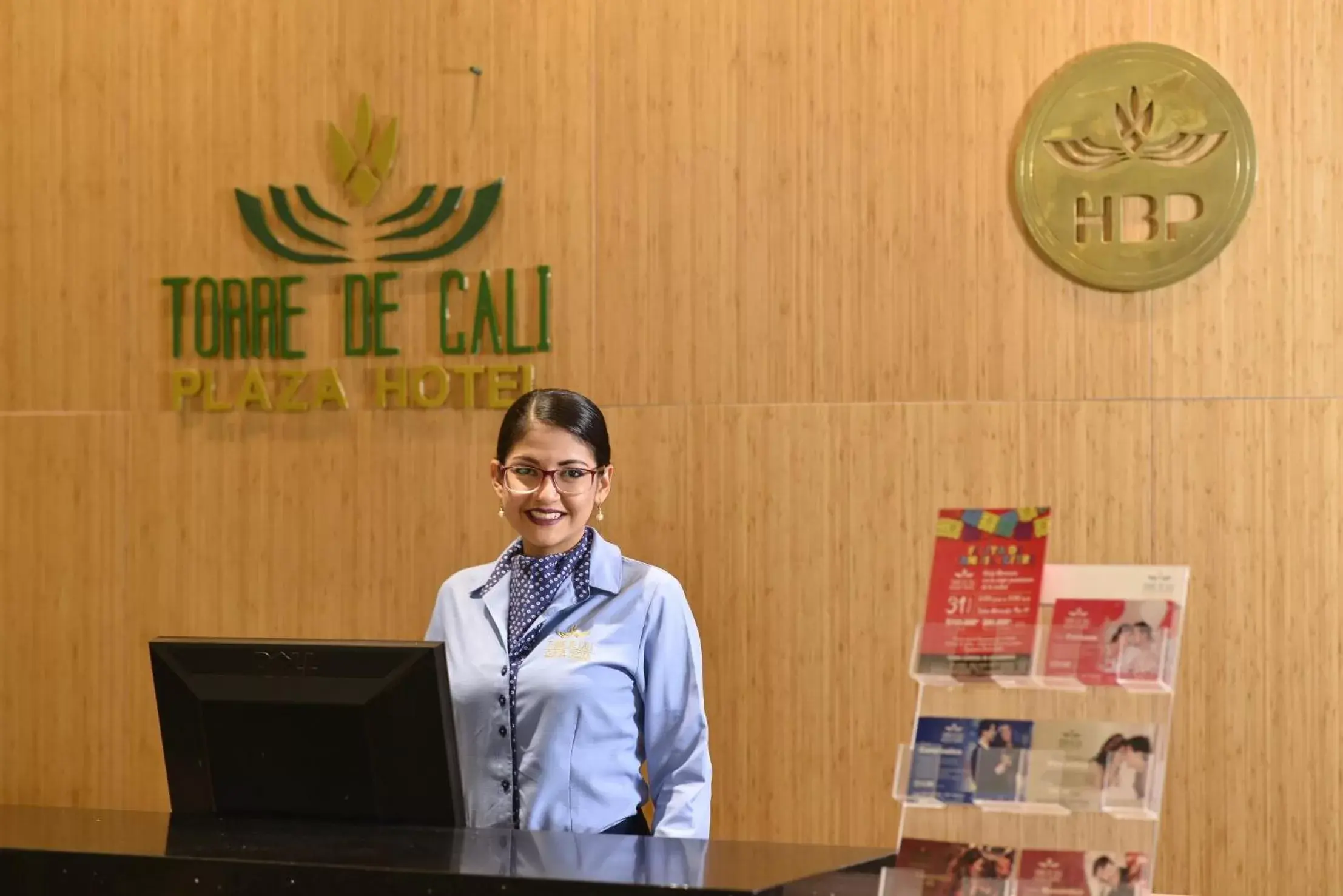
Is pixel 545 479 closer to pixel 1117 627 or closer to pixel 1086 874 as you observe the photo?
pixel 1117 627

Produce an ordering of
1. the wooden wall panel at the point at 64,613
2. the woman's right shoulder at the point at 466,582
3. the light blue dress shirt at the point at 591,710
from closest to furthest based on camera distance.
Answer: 1. the light blue dress shirt at the point at 591,710
2. the woman's right shoulder at the point at 466,582
3. the wooden wall panel at the point at 64,613

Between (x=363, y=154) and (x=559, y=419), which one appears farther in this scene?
(x=363, y=154)

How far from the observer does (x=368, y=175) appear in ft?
14.8

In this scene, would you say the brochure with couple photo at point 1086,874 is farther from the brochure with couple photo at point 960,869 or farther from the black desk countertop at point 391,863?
the black desk countertop at point 391,863

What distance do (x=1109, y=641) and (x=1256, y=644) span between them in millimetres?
1781

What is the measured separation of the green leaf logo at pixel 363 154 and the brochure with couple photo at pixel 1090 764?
9.44ft

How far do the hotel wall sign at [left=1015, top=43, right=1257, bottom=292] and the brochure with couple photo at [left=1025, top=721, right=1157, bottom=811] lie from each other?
1.96 m

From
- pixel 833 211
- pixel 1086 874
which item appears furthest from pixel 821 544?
pixel 1086 874

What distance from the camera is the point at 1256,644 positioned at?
3.91m

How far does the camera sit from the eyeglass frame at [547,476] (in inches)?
123

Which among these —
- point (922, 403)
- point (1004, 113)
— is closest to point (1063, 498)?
point (922, 403)

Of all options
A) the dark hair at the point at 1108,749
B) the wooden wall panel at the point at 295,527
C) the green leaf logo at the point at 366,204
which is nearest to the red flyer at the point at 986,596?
the dark hair at the point at 1108,749

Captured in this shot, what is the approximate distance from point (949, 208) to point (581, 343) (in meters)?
1.10

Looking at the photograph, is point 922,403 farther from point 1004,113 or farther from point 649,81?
point 649,81
